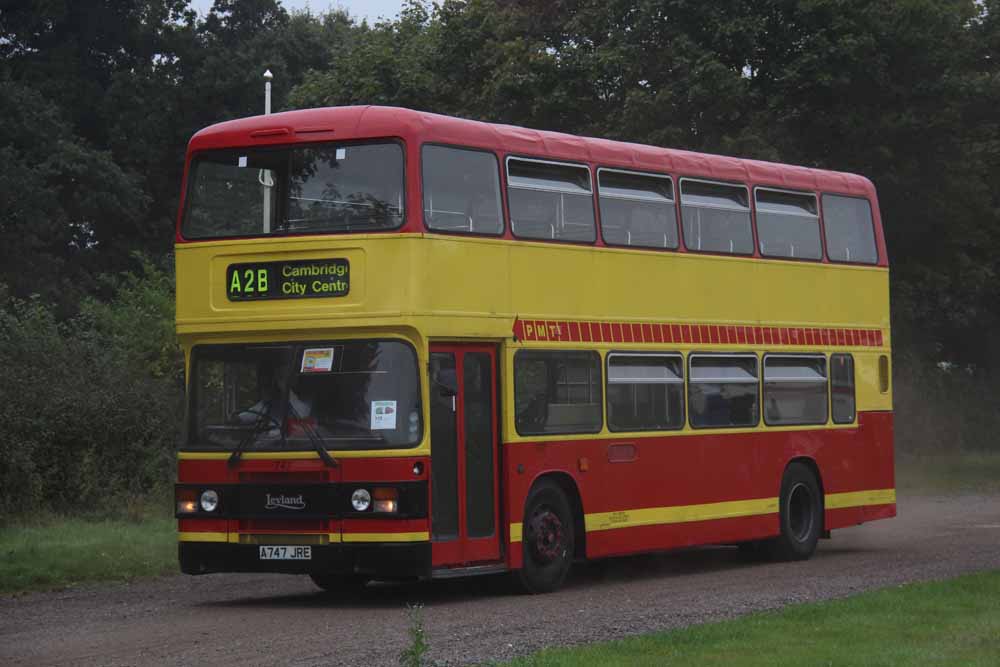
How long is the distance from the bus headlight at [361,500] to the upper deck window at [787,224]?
7209 millimetres

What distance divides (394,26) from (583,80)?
16823mm

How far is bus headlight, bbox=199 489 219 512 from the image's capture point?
51.9ft

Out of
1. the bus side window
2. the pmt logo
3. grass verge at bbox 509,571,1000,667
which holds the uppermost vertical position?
the bus side window

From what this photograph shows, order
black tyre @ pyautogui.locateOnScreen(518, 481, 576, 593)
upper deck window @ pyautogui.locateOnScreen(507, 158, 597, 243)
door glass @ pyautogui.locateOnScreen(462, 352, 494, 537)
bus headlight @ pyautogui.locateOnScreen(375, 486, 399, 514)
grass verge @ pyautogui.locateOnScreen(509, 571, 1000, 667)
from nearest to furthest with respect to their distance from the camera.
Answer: grass verge @ pyautogui.locateOnScreen(509, 571, 1000, 667) → bus headlight @ pyautogui.locateOnScreen(375, 486, 399, 514) → door glass @ pyautogui.locateOnScreen(462, 352, 494, 537) → black tyre @ pyautogui.locateOnScreen(518, 481, 576, 593) → upper deck window @ pyautogui.locateOnScreen(507, 158, 597, 243)

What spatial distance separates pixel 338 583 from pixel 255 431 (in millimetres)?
2666

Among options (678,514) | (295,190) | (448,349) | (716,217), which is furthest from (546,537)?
(716,217)

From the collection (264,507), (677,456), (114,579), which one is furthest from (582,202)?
(114,579)

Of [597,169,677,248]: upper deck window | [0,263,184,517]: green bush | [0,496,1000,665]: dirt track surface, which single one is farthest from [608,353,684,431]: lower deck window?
[0,263,184,517]: green bush

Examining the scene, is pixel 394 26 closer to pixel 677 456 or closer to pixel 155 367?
pixel 155 367

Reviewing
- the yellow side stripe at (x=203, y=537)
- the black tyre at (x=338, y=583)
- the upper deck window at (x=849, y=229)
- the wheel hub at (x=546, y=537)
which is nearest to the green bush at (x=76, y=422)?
the black tyre at (x=338, y=583)

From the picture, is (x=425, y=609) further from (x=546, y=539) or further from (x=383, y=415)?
(x=546, y=539)

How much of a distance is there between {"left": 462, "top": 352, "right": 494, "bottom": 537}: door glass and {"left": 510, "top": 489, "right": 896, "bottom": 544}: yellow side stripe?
13.7 inches

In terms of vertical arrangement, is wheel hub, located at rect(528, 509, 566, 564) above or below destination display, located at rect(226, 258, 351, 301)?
below

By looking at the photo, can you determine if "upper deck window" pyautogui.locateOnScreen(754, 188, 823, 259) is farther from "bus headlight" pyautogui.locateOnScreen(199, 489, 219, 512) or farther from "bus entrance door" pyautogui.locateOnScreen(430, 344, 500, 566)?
"bus headlight" pyautogui.locateOnScreen(199, 489, 219, 512)
